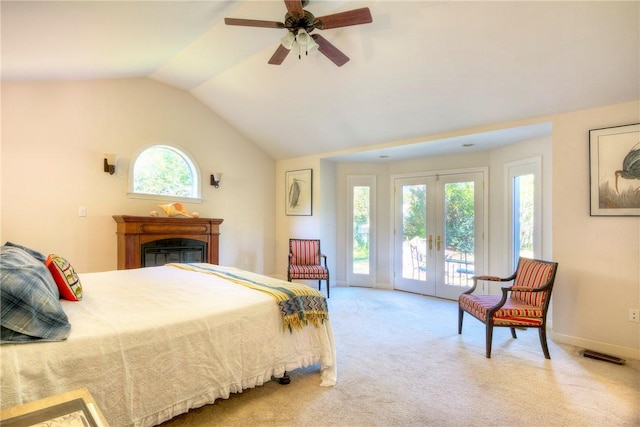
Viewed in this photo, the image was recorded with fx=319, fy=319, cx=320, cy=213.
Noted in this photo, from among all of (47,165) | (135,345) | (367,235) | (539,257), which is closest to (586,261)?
(539,257)

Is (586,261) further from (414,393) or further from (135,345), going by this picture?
(135,345)

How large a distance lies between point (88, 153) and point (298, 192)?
299 cm

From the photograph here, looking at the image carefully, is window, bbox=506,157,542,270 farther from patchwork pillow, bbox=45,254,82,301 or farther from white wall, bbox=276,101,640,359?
patchwork pillow, bbox=45,254,82,301

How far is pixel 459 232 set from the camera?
4754 millimetres

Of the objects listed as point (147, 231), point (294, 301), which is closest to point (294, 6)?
point (294, 301)

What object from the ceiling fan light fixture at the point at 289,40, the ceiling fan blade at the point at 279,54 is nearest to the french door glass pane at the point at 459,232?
the ceiling fan blade at the point at 279,54

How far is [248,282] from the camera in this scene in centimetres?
252

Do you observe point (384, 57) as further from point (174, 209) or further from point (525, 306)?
point (174, 209)

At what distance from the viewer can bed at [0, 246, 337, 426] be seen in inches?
53.2

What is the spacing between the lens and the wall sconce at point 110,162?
157 inches

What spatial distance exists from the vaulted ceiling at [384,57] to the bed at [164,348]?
198 centimetres

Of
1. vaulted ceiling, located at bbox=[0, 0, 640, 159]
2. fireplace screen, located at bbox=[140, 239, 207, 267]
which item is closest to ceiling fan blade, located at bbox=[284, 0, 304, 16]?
vaulted ceiling, located at bbox=[0, 0, 640, 159]

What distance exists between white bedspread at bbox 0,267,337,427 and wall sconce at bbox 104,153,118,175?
6.71 ft

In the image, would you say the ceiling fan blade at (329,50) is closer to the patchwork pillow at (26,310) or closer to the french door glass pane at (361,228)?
the patchwork pillow at (26,310)
